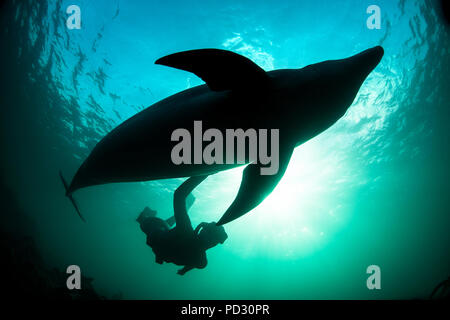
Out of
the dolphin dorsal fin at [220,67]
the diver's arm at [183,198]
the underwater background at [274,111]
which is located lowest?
the diver's arm at [183,198]

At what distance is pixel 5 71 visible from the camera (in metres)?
16.1

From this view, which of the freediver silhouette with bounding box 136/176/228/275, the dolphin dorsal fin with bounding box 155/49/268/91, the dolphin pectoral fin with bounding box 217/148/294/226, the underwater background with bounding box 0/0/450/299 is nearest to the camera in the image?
the dolphin dorsal fin with bounding box 155/49/268/91

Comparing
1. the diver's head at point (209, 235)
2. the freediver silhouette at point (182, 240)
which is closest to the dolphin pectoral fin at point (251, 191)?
the freediver silhouette at point (182, 240)

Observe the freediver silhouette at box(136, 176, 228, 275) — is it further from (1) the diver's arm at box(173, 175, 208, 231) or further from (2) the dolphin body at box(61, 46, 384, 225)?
(2) the dolphin body at box(61, 46, 384, 225)

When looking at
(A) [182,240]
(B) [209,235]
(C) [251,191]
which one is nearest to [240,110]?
(C) [251,191]

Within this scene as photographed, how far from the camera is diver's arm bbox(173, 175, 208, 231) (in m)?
2.95

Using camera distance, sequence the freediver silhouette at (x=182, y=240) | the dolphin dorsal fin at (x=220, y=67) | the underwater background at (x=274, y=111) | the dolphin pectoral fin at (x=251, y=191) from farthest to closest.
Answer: the underwater background at (x=274, y=111), the freediver silhouette at (x=182, y=240), the dolphin pectoral fin at (x=251, y=191), the dolphin dorsal fin at (x=220, y=67)

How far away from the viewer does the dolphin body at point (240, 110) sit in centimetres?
161

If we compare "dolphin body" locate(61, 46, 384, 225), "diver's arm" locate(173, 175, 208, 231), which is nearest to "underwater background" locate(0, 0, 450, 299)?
"diver's arm" locate(173, 175, 208, 231)

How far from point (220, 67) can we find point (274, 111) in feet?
1.86

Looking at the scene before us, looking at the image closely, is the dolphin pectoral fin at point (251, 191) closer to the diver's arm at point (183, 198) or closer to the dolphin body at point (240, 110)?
the dolphin body at point (240, 110)

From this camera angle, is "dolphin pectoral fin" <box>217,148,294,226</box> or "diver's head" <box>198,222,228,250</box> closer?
"dolphin pectoral fin" <box>217,148,294,226</box>

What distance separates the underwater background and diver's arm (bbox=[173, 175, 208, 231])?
848cm

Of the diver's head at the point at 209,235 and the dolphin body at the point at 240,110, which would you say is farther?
the diver's head at the point at 209,235
